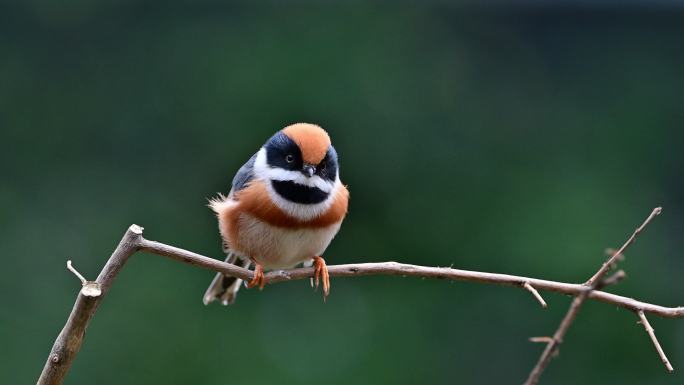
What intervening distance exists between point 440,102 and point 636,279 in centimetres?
172

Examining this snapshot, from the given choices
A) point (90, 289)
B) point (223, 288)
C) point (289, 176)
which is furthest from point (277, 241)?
point (90, 289)

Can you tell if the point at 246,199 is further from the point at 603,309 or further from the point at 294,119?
the point at 603,309

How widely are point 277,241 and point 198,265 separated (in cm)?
70

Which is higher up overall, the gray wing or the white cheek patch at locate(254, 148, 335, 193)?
the white cheek patch at locate(254, 148, 335, 193)

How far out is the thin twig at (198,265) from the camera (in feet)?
7.17

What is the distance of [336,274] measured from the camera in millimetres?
2721

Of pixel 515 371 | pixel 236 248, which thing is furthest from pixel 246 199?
pixel 515 371

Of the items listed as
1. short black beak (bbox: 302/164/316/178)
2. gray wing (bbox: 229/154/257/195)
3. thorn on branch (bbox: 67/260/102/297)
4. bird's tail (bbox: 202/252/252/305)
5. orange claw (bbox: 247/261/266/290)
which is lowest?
bird's tail (bbox: 202/252/252/305)

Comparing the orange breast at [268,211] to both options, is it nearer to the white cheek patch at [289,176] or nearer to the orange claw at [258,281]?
the white cheek patch at [289,176]

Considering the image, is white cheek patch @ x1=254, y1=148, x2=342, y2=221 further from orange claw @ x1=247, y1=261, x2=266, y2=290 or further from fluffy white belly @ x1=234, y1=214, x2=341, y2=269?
orange claw @ x1=247, y1=261, x2=266, y2=290

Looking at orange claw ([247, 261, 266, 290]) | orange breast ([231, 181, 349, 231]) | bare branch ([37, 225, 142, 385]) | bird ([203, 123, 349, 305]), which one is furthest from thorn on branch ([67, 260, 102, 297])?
orange breast ([231, 181, 349, 231])

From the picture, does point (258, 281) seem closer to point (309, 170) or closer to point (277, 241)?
point (277, 241)

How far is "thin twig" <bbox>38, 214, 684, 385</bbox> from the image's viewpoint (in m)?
2.19

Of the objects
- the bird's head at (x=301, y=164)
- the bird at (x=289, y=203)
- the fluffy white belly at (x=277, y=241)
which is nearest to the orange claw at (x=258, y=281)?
the bird at (x=289, y=203)
